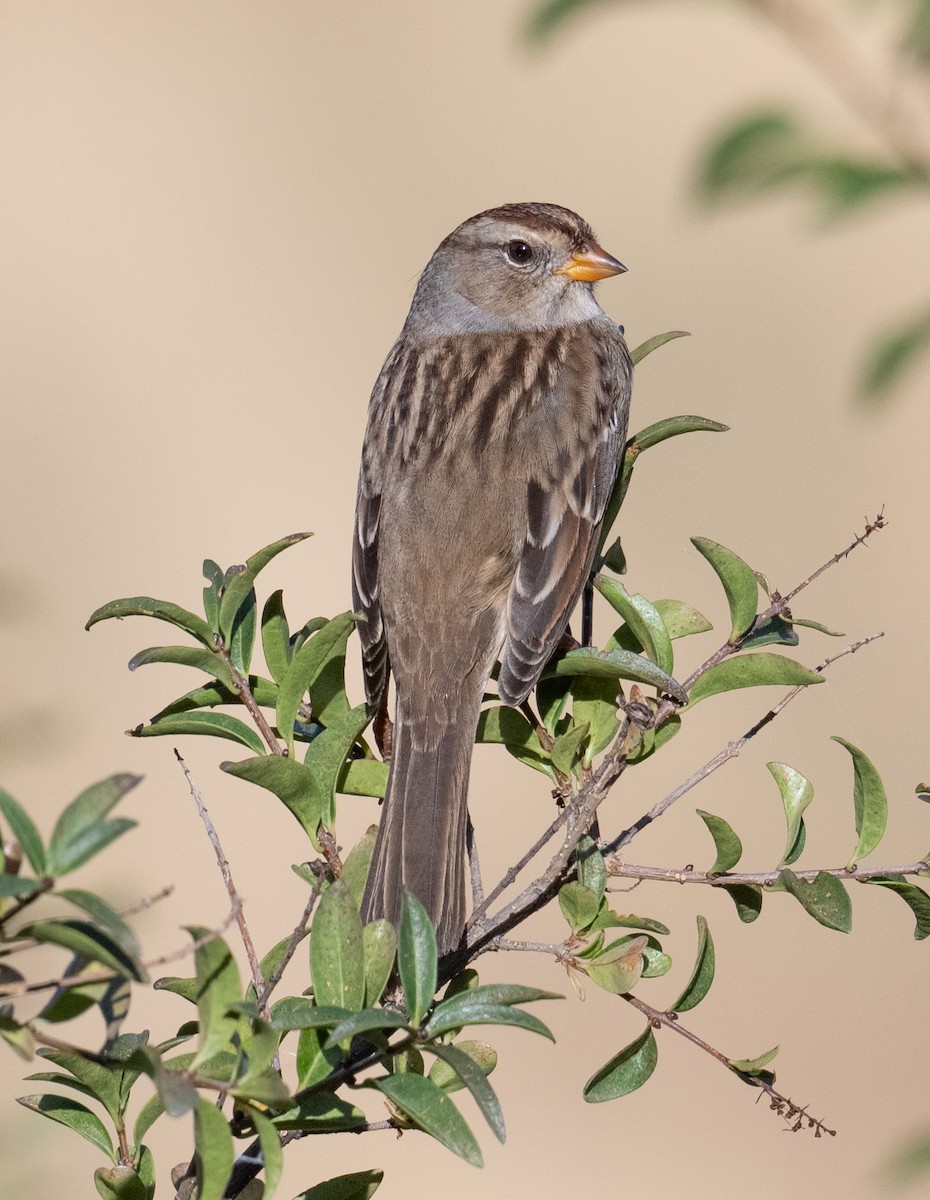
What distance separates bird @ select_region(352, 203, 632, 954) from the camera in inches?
109

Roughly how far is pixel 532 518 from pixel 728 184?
1.98m

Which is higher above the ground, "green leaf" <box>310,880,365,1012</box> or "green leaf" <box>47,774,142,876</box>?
"green leaf" <box>47,774,142,876</box>

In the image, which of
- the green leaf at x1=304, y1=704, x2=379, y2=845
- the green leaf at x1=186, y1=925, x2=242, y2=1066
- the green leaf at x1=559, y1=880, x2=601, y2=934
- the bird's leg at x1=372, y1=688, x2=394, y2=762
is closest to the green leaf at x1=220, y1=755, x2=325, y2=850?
the green leaf at x1=304, y1=704, x2=379, y2=845

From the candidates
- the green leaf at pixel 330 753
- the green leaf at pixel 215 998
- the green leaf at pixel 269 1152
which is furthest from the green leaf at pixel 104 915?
the green leaf at pixel 330 753

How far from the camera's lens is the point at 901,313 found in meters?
1.52

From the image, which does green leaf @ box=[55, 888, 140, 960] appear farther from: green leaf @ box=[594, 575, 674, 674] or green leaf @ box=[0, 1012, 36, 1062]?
green leaf @ box=[594, 575, 674, 674]

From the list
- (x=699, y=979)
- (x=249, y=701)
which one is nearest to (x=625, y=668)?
(x=699, y=979)

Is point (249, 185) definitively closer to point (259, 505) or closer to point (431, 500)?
point (259, 505)

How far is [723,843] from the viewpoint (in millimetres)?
2025

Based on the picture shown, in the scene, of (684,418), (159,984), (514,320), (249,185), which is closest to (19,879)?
(159,984)

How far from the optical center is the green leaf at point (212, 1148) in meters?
1.36

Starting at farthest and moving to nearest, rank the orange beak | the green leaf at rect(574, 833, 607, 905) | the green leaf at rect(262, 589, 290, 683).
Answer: the orange beak
the green leaf at rect(262, 589, 290, 683)
the green leaf at rect(574, 833, 607, 905)

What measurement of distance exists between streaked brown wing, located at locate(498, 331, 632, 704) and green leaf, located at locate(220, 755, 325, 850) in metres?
0.93

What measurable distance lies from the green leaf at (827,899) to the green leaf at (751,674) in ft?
1.03
